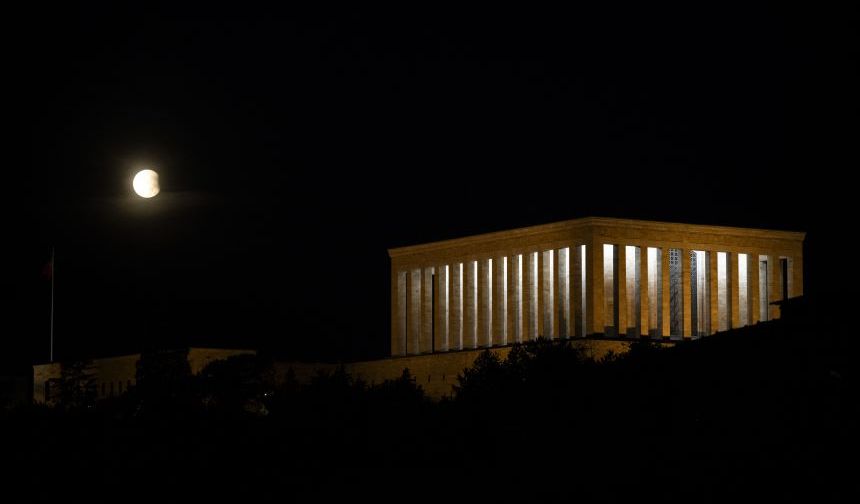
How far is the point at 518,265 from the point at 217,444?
1184 inches

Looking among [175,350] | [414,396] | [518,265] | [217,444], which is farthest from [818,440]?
[175,350]

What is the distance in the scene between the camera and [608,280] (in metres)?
58.2

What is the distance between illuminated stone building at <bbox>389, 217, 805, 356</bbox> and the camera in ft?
190

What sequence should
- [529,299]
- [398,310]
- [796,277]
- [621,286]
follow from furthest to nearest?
[398,310] → [796,277] → [529,299] → [621,286]

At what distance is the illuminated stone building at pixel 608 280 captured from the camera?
57.9m

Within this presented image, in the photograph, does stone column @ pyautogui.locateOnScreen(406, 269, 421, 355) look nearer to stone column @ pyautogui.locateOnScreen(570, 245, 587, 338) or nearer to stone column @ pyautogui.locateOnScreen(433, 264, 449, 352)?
stone column @ pyautogui.locateOnScreen(433, 264, 449, 352)

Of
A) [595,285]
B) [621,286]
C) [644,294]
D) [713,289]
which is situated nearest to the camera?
[595,285]

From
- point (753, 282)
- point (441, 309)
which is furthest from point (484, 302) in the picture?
point (753, 282)

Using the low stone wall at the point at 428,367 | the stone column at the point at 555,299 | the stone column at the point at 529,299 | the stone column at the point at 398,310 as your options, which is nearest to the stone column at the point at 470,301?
the low stone wall at the point at 428,367

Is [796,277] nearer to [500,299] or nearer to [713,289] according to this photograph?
[713,289]

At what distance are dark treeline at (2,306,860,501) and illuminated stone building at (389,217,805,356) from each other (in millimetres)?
18213

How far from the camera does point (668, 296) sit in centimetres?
5881

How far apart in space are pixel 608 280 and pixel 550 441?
2597 cm

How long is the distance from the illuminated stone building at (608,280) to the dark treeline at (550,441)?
59.8 ft
